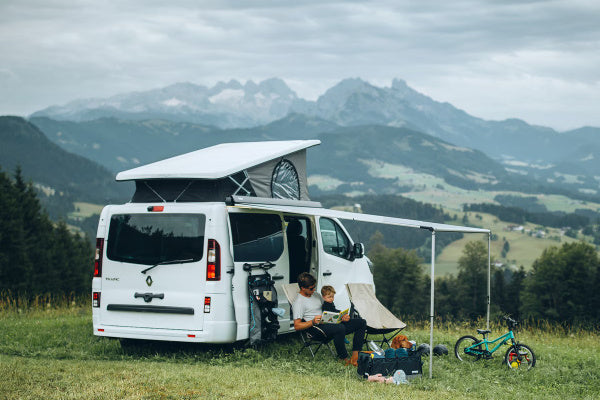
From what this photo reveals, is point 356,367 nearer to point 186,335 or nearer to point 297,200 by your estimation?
point 186,335

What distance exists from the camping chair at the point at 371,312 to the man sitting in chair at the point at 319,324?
0.43 meters

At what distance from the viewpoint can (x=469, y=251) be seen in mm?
75375

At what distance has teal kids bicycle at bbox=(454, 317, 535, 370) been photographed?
350 inches

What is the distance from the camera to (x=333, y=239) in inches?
429

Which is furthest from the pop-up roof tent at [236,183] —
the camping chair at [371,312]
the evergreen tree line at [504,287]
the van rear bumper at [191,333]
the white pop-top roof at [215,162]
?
the evergreen tree line at [504,287]

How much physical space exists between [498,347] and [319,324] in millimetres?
2606

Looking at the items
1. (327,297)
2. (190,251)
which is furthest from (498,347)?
(190,251)

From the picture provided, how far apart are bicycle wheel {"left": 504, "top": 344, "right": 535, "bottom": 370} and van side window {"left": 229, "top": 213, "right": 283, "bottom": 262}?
3.56m

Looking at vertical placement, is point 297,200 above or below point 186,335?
above

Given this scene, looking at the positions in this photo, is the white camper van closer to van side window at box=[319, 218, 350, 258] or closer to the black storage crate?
van side window at box=[319, 218, 350, 258]

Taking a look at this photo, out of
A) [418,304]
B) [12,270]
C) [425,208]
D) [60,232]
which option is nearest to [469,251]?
[418,304]

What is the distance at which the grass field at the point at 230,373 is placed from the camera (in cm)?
663

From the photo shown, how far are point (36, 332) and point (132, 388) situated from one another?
17.4ft

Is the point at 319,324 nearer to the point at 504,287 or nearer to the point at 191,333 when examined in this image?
the point at 191,333
